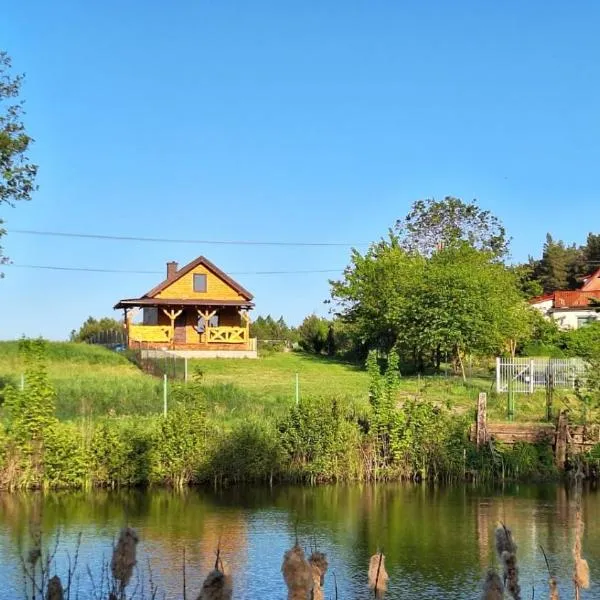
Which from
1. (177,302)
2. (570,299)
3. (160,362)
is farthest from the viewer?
(570,299)

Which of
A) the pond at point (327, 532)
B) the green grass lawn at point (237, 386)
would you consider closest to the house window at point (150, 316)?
the green grass lawn at point (237, 386)

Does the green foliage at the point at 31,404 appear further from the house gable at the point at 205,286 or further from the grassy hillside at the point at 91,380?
the house gable at the point at 205,286

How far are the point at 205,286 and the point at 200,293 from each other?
504 millimetres

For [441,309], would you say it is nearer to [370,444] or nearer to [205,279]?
[205,279]

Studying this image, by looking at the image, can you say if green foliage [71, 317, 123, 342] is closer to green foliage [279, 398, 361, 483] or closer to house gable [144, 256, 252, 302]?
house gable [144, 256, 252, 302]

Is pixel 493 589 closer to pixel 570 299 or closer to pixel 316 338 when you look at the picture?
pixel 316 338

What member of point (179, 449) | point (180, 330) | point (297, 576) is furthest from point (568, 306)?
point (297, 576)

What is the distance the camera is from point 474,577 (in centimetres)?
1269

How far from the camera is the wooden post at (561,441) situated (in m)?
22.3

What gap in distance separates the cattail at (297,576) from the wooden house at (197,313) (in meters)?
45.9

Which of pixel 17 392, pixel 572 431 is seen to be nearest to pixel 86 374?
pixel 17 392

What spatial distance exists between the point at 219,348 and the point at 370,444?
29262 mm

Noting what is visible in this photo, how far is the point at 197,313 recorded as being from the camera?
52312 mm

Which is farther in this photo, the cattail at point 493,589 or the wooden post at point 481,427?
the wooden post at point 481,427
